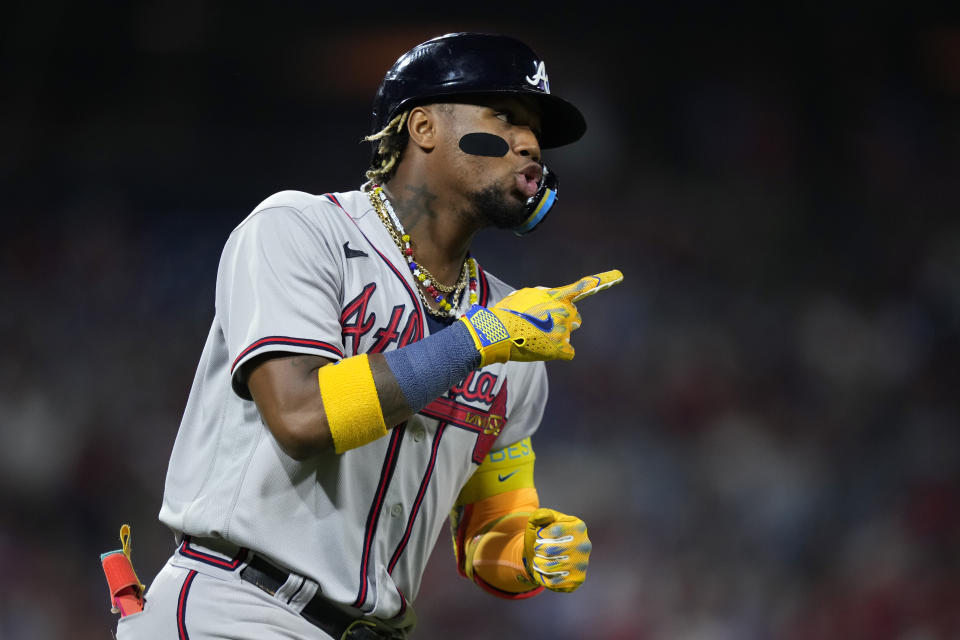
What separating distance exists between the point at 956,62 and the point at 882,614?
3118 millimetres

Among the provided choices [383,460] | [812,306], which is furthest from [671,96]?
[383,460]

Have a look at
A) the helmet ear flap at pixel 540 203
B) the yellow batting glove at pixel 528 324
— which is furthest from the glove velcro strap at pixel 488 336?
the helmet ear flap at pixel 540 203

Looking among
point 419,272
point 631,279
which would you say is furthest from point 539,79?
point 631,279

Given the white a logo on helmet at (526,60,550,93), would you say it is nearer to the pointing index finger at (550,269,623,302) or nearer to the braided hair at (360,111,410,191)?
the braided hair at (360,111,410,191)

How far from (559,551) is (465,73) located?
1123 millimetres

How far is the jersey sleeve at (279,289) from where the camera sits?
69.7 inches

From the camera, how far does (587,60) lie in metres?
5.64

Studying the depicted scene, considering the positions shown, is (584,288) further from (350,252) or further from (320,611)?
(320,611)

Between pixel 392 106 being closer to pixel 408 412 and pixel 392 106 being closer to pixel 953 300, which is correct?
pixel 408 412

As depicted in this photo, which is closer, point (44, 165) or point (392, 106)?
point (392, 106)

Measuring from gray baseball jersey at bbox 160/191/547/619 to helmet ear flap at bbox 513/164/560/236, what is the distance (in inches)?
12.3

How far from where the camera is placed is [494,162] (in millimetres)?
2193

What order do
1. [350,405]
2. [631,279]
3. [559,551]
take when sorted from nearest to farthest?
[350,405]
[559,551]
[631,279]

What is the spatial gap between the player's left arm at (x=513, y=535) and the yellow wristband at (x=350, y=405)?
2.03ft
